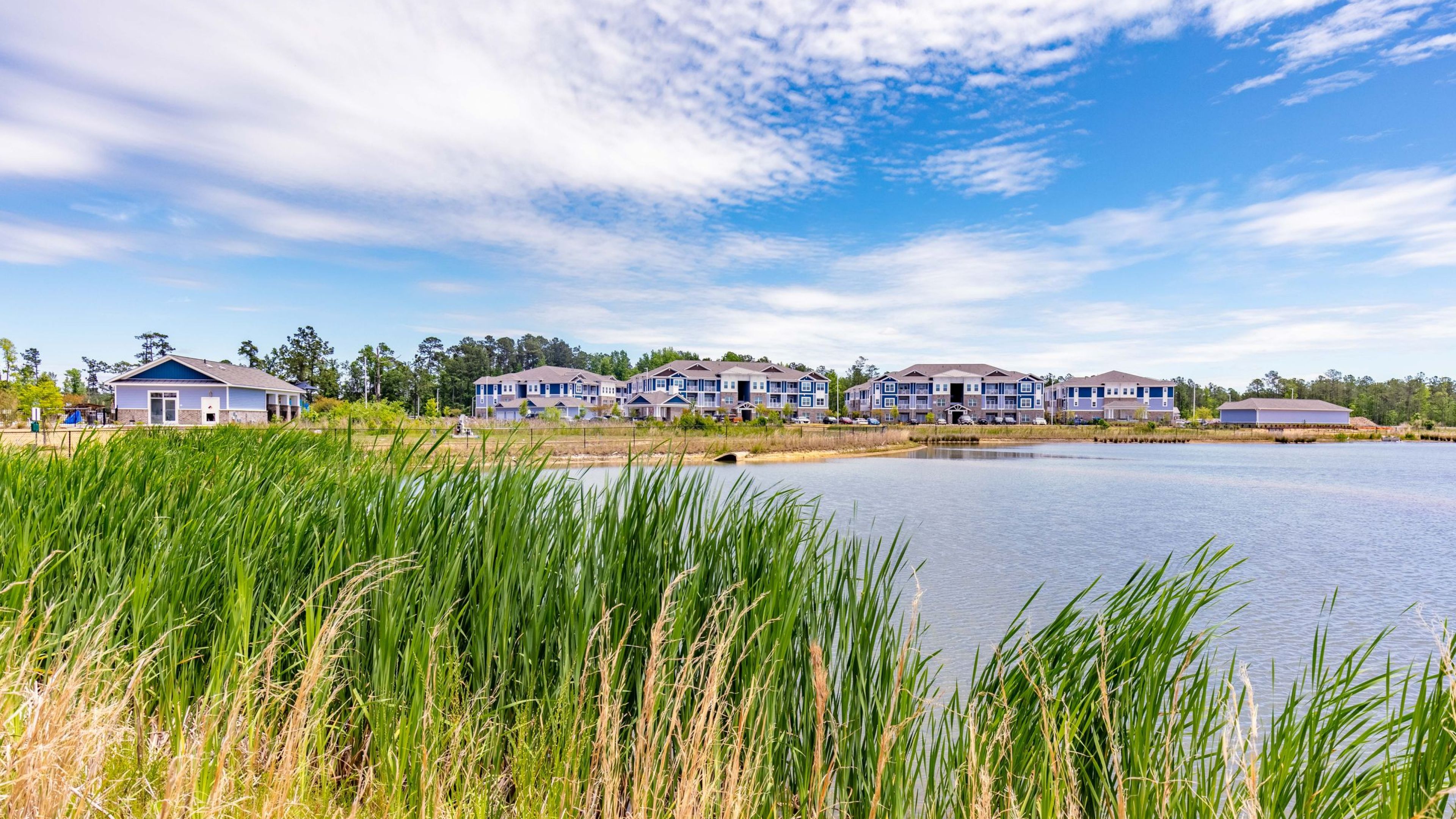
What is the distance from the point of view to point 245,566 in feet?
10.4

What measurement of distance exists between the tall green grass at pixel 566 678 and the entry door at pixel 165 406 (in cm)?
4584

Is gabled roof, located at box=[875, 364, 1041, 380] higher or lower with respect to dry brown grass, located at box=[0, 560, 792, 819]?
higher

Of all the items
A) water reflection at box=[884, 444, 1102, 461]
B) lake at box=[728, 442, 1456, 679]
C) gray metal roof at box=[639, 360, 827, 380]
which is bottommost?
lake at box=[728, 442, 1456, 679]

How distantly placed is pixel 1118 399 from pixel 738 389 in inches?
1729

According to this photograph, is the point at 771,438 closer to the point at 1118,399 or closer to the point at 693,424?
the point at 693,424

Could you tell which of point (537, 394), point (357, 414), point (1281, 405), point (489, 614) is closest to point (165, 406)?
point (357, 414)

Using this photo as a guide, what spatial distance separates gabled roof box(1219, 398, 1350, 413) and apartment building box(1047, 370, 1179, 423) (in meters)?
7.31

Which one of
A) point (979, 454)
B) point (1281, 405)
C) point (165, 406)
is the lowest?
point (979, 454)

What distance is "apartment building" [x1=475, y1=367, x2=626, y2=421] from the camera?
240 feet

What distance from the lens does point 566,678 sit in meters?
3.25

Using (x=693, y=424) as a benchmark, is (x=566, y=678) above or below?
below

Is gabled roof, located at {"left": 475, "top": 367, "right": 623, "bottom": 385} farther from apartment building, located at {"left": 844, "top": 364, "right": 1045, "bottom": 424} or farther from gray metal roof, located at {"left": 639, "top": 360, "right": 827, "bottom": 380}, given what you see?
apartment building, located at {"left": 844, "top": 364, "right": 1045, "bottom": 424}

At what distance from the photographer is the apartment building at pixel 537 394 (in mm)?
73125

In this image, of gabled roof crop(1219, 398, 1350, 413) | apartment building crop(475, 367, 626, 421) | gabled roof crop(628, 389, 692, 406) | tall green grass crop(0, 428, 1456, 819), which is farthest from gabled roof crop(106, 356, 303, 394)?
gabled roof crop(1219, 398, 1350, 413)
